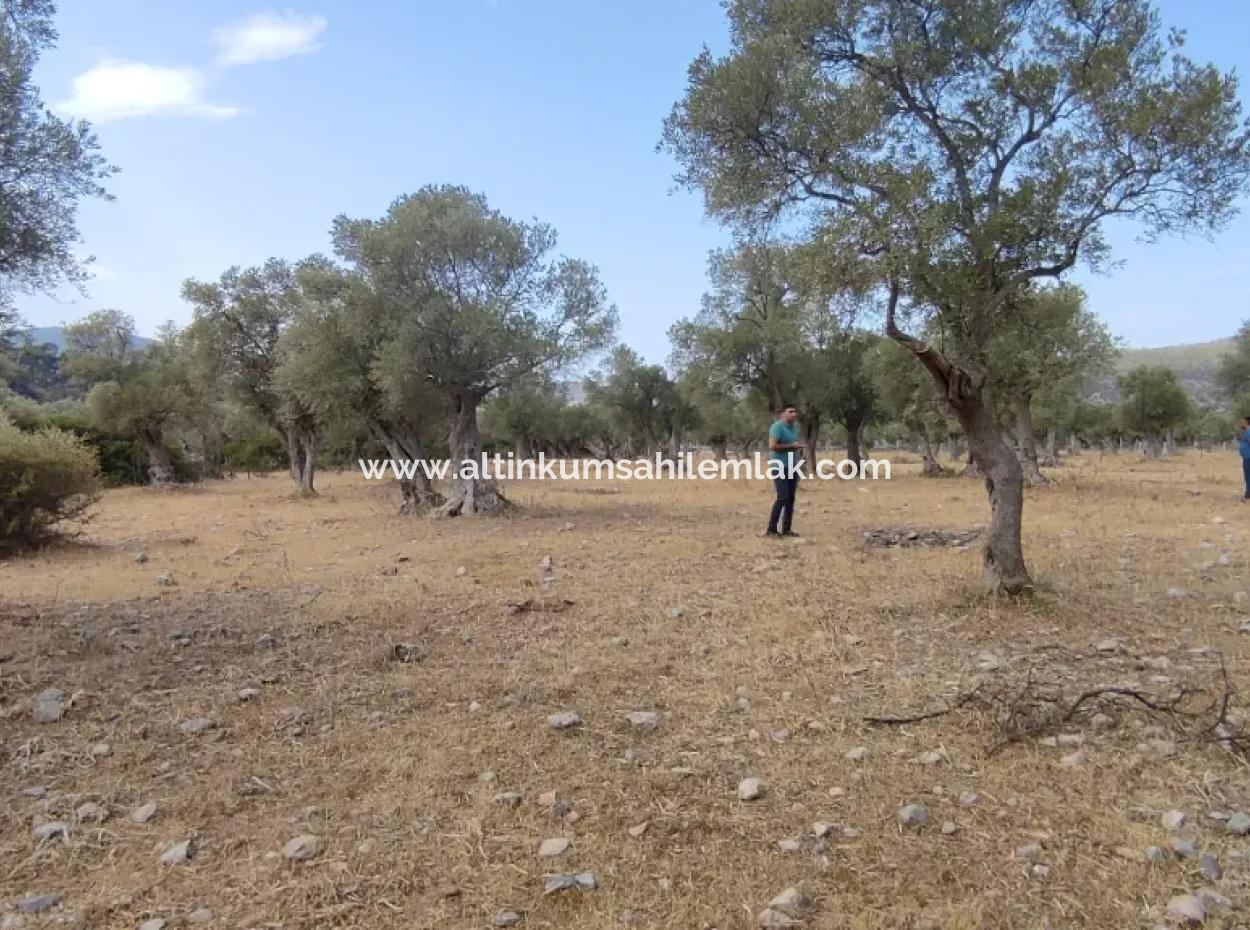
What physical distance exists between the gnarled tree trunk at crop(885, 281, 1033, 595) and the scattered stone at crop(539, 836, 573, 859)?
510cm

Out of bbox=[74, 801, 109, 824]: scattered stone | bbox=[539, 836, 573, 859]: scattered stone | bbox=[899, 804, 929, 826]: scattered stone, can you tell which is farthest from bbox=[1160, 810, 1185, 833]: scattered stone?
bbox=[74, 801, 109, 824]: scattered stone

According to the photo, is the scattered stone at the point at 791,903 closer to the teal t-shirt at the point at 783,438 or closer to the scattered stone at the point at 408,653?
the scattered stone at the point at 408,653

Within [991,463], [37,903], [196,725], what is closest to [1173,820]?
[991,463]

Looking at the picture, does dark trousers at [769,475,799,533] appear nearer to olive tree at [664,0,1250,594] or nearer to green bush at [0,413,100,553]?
olive tree at [664,0,1250,594]

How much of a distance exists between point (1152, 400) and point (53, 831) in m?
58.5

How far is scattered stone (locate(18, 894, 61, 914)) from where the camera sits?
2811 mm

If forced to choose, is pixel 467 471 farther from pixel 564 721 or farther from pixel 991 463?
pixel 564 721

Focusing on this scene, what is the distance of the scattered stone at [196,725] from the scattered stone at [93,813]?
0.86m

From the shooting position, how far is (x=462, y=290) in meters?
17.2

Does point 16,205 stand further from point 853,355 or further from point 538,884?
point 853,355

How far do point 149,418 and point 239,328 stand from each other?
A: 33.4 ft

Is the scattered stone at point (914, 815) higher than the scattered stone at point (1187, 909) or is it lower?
lower

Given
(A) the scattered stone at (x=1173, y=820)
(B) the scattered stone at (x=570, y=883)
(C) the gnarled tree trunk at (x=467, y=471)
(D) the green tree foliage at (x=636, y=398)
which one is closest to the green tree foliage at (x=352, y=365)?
(C) the gnarled tree trunk at (x=467, y=471)

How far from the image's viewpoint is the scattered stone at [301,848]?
3.12m
